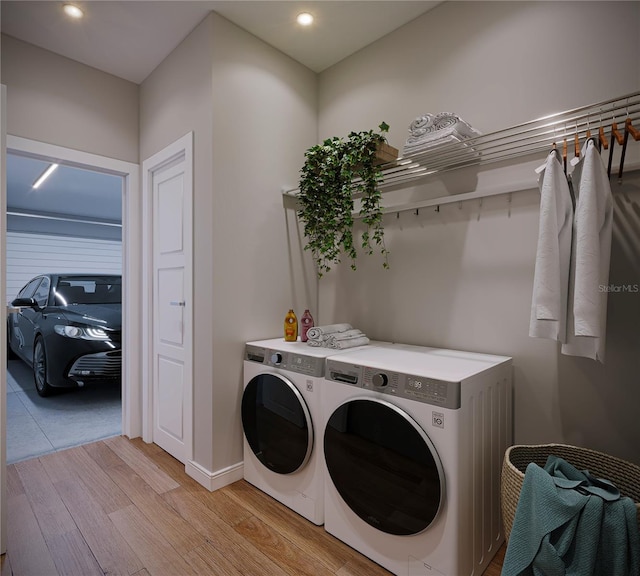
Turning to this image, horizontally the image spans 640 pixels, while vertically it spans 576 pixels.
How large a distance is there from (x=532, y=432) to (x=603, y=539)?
64 centimetres

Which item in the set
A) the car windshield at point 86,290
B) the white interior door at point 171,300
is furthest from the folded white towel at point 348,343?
the car windshield at point 86,290

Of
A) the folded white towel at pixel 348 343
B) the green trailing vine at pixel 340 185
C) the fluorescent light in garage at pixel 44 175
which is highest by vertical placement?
the fluorescent light in garage at pixel 44 175

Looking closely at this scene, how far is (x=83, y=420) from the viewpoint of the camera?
123 inches

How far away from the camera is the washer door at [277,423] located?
5.84ft

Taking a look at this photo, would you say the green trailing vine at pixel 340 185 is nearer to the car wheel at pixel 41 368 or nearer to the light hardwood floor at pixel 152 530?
the light hardwood floor at pixel 152 530

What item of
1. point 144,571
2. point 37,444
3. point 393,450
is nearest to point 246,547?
point 144,571

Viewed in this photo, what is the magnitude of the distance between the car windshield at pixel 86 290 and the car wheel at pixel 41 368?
1.51 ft

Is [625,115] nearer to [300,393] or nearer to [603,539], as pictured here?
[603,539]

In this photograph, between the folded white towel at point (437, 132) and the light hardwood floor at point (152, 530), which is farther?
the folded white towel at point (437, 132)

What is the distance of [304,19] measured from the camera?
2.12 meters

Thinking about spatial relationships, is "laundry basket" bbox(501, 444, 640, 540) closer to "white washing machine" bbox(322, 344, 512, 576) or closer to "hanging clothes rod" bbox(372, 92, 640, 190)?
"white washing machine" bbox(322, 344, 512, 576)

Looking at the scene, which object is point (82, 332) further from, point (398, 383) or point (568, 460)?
point (568, 460)

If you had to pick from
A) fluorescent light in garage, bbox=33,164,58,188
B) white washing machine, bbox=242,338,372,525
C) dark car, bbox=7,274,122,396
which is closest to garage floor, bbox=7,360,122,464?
dark car, bbox=7,274,122,396

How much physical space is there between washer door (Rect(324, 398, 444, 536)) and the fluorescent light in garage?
4297 millimetres
